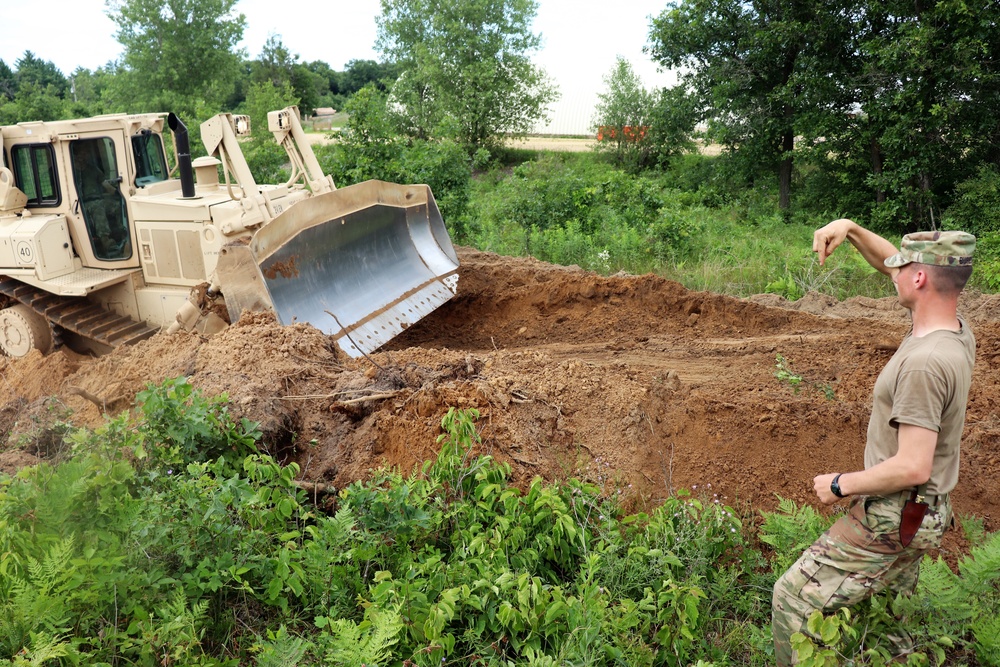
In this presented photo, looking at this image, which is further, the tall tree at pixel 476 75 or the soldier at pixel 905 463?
the tall tree at pixel 476 75

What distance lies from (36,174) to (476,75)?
1991 cm

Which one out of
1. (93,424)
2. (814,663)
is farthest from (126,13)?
(814,663)

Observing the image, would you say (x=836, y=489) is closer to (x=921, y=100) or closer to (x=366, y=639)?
(x=366, y=639)

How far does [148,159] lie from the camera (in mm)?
8055

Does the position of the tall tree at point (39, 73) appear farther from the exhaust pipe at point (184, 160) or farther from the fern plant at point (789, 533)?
the fern plant at point (789, 533)

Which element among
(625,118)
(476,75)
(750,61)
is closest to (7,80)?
(476,75)

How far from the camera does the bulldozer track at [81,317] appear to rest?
754 centimetres

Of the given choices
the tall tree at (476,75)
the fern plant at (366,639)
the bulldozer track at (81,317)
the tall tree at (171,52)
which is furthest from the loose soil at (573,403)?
the tall tree at (171,52)

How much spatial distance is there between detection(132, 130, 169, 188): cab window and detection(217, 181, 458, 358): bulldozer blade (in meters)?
2.24

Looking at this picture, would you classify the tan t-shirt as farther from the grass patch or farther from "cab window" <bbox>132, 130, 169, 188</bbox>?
"cab window" <bbox>132, 130, 169, 188</bbox>

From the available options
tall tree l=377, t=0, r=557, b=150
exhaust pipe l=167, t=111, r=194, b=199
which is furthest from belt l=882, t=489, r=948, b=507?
tall tree l=377, t=0, r=557, b=150

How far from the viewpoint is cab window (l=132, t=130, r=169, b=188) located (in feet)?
25.8

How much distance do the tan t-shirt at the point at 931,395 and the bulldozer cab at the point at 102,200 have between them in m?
7.14

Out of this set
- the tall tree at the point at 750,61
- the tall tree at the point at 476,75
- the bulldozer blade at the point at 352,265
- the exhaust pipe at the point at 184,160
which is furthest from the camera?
the tall tree at the point at 476,75
